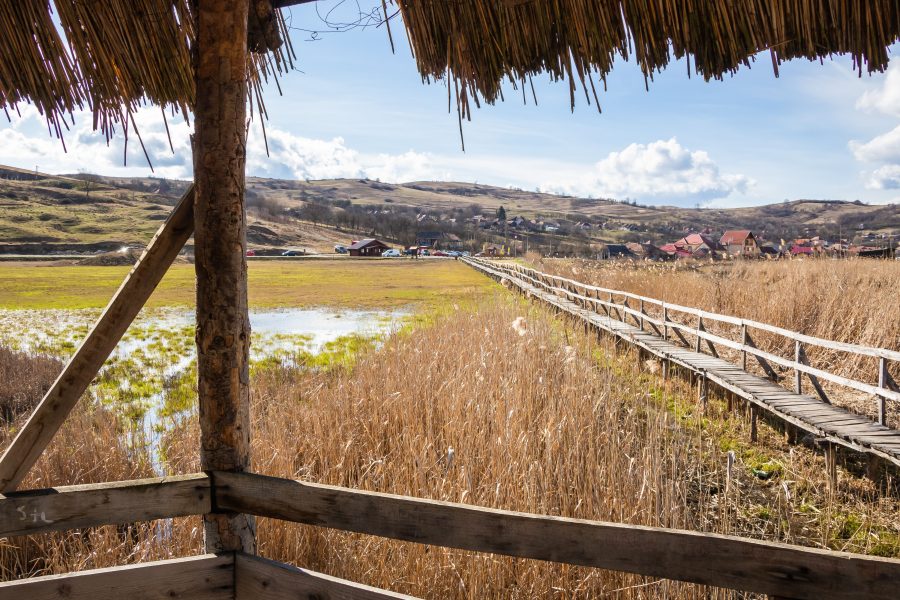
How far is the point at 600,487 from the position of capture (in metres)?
3.25

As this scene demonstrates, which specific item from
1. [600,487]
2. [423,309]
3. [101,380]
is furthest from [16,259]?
[600,487]

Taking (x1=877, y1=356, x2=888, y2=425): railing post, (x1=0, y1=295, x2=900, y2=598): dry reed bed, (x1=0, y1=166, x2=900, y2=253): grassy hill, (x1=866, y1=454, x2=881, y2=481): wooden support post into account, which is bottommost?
(x1=866, y1=454, x2=881, y2=481): wooden support post

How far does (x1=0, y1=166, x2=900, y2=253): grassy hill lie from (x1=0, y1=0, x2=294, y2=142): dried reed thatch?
634mm

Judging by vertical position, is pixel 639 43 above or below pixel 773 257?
above

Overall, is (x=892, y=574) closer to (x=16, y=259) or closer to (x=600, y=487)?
(x=600, y=487)

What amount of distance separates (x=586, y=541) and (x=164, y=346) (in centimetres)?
1215

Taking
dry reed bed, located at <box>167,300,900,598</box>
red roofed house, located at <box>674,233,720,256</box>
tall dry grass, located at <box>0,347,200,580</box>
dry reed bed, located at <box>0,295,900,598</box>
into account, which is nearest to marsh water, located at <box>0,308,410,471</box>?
tall dry grass, located at <box>0,347,200,580</box>

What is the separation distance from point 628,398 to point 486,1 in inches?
199

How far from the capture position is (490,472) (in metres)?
3.52

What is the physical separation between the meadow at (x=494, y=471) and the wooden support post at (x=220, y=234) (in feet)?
4.27

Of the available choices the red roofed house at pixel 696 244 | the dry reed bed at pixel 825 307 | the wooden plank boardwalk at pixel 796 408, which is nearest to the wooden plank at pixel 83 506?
the wooden plank boardwalk at pixel 796 408

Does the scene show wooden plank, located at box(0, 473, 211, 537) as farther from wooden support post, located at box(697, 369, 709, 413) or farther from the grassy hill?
wooden support post, located at box(697, 369, 709, 413)

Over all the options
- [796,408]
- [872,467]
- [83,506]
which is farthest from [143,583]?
[796,408]

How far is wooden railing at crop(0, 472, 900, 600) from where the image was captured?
136cm
